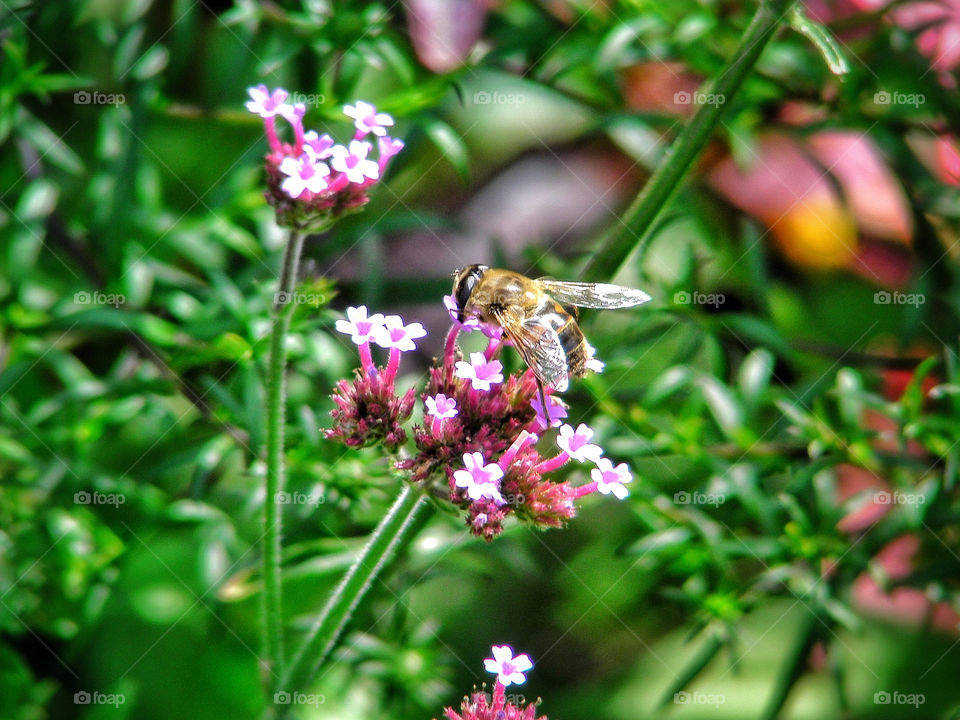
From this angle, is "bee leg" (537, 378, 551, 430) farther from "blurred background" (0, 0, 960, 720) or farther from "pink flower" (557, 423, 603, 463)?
"blurred background" (0, 0, 960, 720)

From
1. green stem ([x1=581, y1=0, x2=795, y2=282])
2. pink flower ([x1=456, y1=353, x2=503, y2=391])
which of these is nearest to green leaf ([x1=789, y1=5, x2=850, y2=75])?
green stem ([x1=581, y1=0, x2=795, y2=282])

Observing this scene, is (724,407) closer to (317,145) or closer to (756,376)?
(756,376)

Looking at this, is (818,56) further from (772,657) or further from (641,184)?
(772,657)

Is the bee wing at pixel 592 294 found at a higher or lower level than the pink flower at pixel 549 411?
higher

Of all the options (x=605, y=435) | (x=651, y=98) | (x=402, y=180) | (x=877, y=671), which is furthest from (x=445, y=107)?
(x=877, y=671)

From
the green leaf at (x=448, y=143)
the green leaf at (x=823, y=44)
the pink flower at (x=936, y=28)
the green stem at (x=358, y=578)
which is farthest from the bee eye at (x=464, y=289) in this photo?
the pink flower at (x=936, y=28)

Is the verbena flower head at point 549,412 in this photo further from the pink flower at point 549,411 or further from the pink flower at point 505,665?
the pink flower at point 505,665
